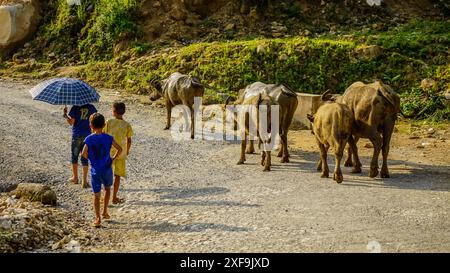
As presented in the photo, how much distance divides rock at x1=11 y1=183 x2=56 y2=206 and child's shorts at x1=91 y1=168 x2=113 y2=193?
143cm

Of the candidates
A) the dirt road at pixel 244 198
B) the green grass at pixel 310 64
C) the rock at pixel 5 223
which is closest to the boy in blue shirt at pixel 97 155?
the dirt road at pixel 244 198

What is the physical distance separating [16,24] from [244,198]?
17.6m

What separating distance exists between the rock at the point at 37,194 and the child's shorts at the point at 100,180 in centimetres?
143

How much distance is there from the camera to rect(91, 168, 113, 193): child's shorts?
8.39 m

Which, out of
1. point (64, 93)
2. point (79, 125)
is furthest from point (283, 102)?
point (64, 93)

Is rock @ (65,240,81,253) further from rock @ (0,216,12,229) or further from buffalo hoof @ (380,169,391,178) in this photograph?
buffalo hoof @ (380,169,391,178)

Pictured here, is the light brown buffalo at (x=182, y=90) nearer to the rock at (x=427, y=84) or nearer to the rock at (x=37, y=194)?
the rock at (x=37, y=194)

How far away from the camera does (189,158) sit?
12.6m

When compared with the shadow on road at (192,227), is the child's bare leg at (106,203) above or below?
above

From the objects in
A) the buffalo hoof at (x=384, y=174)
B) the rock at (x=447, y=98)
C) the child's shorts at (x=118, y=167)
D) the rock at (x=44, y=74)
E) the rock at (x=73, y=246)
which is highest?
the rock at (x=44, y=74)

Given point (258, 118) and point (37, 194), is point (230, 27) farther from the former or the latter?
point (37, 194)

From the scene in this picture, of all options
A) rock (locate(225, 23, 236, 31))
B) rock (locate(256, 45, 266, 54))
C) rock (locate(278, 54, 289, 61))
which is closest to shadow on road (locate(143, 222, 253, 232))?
rock (locate(278, 54, 289, 61))

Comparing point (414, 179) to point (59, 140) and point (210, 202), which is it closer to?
point (210, 202)

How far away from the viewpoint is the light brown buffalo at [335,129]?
1037 cm
